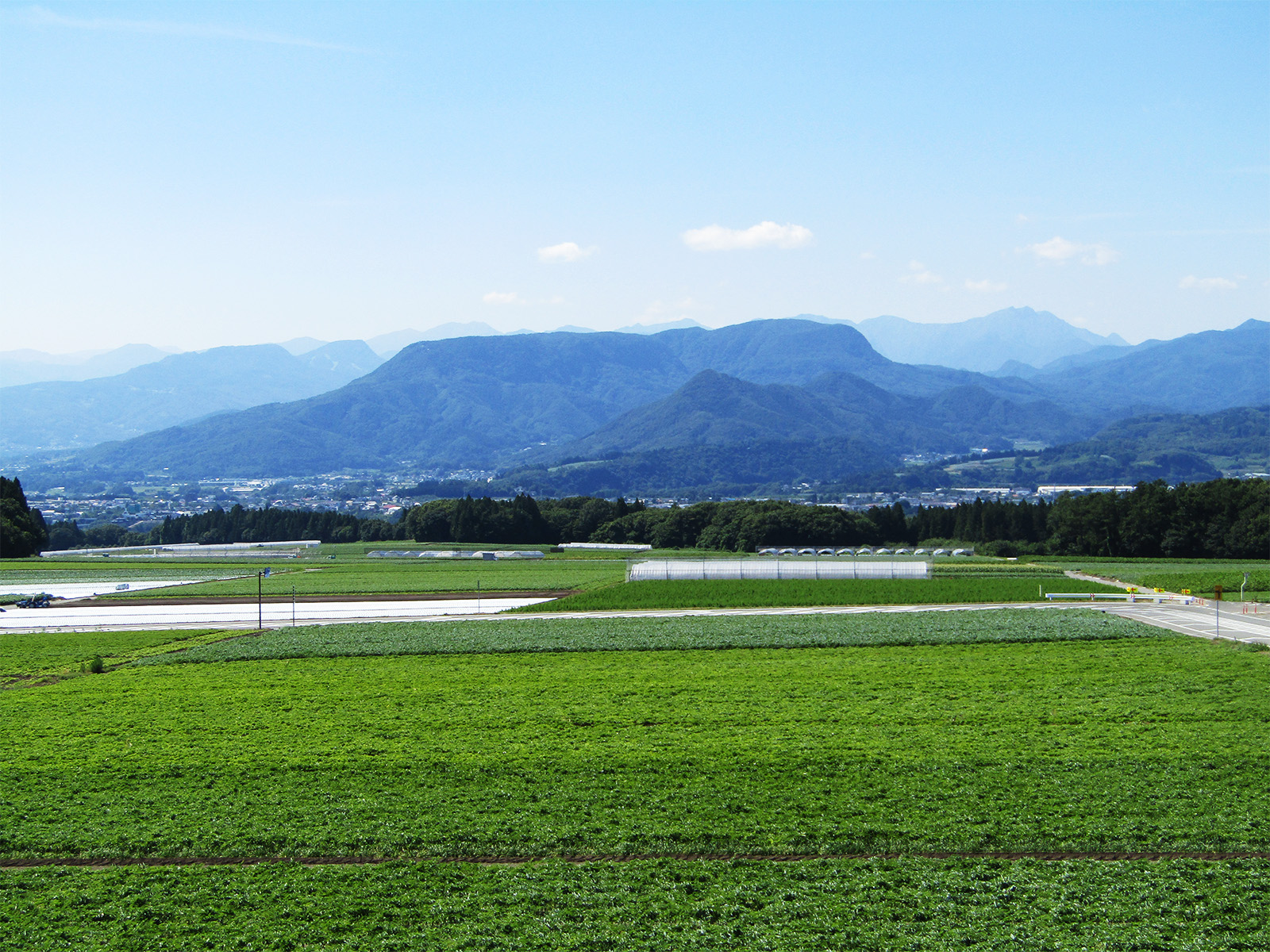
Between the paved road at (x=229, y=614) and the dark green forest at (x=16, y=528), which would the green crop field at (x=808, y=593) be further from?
the dark green forest at (x=16, y=528)

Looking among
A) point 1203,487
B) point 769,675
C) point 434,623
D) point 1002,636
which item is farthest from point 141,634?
point 1203,487

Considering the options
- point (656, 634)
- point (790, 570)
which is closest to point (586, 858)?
point (656, 634)

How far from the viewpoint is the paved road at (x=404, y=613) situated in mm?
48969

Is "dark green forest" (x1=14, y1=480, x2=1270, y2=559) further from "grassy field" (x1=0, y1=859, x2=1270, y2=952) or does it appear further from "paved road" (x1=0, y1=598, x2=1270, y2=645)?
A: "grassy field" (x1=0, y1=859, x2=1270, y2=952)

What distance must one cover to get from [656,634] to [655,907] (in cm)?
2777

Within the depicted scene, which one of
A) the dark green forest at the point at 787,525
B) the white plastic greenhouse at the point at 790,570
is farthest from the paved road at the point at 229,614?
the dark green forest at the point at 787,525

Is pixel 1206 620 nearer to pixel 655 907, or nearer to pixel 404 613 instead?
pixel 655 907

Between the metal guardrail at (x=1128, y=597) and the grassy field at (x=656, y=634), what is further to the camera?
the metal guardrail at (x=1128, y=597)

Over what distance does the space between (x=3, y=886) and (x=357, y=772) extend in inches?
294

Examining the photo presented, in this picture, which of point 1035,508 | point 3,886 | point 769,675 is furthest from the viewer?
point 1035,508

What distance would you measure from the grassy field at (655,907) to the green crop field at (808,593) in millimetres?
37243

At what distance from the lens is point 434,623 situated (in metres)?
49.5

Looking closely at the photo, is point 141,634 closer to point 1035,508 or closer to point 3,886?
point 3,886

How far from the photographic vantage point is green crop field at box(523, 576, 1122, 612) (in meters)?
55.9
